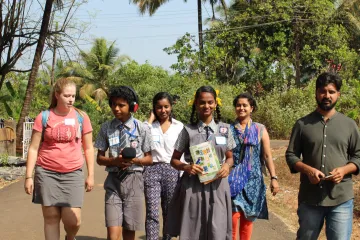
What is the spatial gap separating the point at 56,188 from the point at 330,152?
8.34 ft

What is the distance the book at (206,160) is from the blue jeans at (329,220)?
80 centimetres

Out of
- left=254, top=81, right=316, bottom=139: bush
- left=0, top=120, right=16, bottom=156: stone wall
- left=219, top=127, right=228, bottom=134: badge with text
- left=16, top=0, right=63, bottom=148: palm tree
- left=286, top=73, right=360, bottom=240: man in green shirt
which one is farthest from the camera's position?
left=254, top=81, right=316, bottom=139: bush

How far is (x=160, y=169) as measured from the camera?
258 inches

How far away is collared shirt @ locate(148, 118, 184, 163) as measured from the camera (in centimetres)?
662

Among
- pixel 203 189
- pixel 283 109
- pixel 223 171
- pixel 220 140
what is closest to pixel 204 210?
pixel 203 189

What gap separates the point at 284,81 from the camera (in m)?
33.1

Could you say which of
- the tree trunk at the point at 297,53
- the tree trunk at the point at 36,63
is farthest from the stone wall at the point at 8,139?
the tree trunk at the point at 297,53

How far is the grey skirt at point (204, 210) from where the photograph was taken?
16.4 feet

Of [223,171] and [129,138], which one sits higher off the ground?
[129,138]

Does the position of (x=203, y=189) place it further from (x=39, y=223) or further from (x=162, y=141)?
(x=39, y=223)

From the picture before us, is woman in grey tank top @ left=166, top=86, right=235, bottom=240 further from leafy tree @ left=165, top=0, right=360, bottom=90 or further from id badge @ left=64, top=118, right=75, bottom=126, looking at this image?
leafy tree @ left=165, top=0, right=360, bottom=90

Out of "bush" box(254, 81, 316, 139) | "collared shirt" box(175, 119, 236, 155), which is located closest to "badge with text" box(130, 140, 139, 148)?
"collared shirt" box(175, 119, 236, 155)

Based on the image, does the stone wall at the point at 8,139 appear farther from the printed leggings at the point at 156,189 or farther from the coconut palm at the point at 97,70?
the coconut palm at the point at 97,70

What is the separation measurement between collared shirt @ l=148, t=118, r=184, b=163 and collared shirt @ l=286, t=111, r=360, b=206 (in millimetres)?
2282
